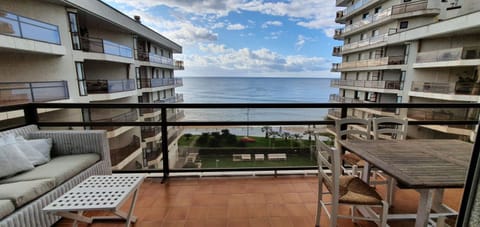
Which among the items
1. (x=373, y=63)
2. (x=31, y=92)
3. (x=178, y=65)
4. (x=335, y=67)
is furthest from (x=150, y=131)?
(x=335, y=67)

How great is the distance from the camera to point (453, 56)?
902cm

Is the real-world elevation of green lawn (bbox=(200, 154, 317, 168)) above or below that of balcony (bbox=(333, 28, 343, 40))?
below

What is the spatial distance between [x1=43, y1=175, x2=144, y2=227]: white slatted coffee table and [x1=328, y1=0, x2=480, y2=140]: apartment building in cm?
495

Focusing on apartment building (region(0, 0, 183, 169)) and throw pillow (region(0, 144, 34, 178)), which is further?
apartment building (region(0, 0, 183, 169))

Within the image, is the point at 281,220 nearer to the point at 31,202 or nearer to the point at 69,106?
the point at 31,202

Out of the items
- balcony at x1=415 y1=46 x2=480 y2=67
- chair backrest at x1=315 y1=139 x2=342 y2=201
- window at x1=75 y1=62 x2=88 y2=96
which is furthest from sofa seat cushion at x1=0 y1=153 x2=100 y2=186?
balcony at x1=415 y1=46 x2=480 y2=67

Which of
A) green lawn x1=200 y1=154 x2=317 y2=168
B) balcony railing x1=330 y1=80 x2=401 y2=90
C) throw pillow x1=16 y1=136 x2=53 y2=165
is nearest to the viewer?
throw pillow x1=16 y1=136 x2=53 y2=165

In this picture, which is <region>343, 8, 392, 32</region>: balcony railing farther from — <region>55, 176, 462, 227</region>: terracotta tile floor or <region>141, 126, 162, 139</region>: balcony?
<region>141, 126, 162, 139</region>: balcony

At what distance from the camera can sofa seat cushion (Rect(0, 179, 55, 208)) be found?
1.46 meters

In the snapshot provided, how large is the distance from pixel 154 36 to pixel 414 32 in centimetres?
1523

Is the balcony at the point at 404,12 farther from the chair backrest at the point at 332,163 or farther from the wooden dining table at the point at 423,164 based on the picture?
the chair backrest at the point at 332,163

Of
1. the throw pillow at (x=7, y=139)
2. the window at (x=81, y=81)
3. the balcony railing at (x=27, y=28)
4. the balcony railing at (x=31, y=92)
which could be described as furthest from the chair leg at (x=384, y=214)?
the window at (x=81, y=81)

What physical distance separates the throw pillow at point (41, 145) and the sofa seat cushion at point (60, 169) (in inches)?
2.5

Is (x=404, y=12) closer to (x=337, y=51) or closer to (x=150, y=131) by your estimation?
(x=337, y=51)
